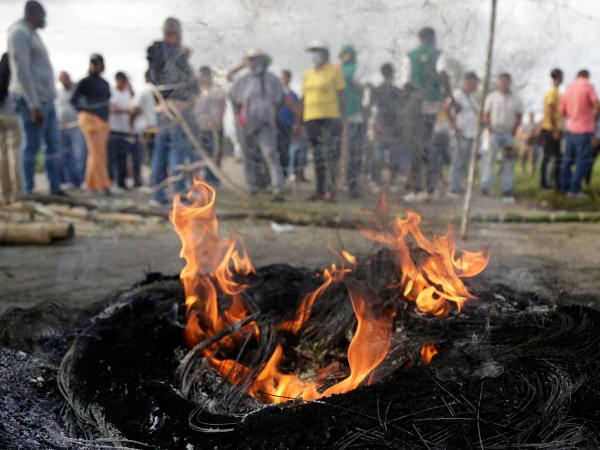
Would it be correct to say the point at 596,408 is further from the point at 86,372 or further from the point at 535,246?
the point at 535,246

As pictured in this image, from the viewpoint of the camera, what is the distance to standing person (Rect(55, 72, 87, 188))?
12.2 m

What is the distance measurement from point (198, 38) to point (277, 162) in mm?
4042

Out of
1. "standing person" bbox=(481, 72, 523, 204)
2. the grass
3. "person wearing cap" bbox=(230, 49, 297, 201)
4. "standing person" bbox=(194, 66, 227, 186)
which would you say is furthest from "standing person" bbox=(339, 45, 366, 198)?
the grass

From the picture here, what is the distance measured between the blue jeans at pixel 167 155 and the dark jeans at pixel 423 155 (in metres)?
3.78

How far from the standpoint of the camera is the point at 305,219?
294 inches

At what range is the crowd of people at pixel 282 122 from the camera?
580 cm

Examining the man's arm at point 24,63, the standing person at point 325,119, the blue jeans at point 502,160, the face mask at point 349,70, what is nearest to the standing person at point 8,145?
the man's arm at point 24,63

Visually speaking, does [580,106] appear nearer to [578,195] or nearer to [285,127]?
[578,195]

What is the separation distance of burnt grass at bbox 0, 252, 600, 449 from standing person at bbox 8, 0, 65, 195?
5.41 m

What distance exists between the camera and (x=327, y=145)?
7.41m

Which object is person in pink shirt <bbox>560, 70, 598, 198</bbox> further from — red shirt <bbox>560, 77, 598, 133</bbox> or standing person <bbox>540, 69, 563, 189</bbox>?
standing person <bbox>540, 69, 563, 189</bbox>

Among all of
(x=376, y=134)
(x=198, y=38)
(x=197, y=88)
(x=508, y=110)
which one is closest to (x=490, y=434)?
(x=198, y=38)

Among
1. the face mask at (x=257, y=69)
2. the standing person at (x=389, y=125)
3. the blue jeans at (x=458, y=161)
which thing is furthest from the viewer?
the blue jeans at (x=458, y=161)

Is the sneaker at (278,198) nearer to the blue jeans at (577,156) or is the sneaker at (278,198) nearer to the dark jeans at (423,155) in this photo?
the dark jeans at (423,155)
